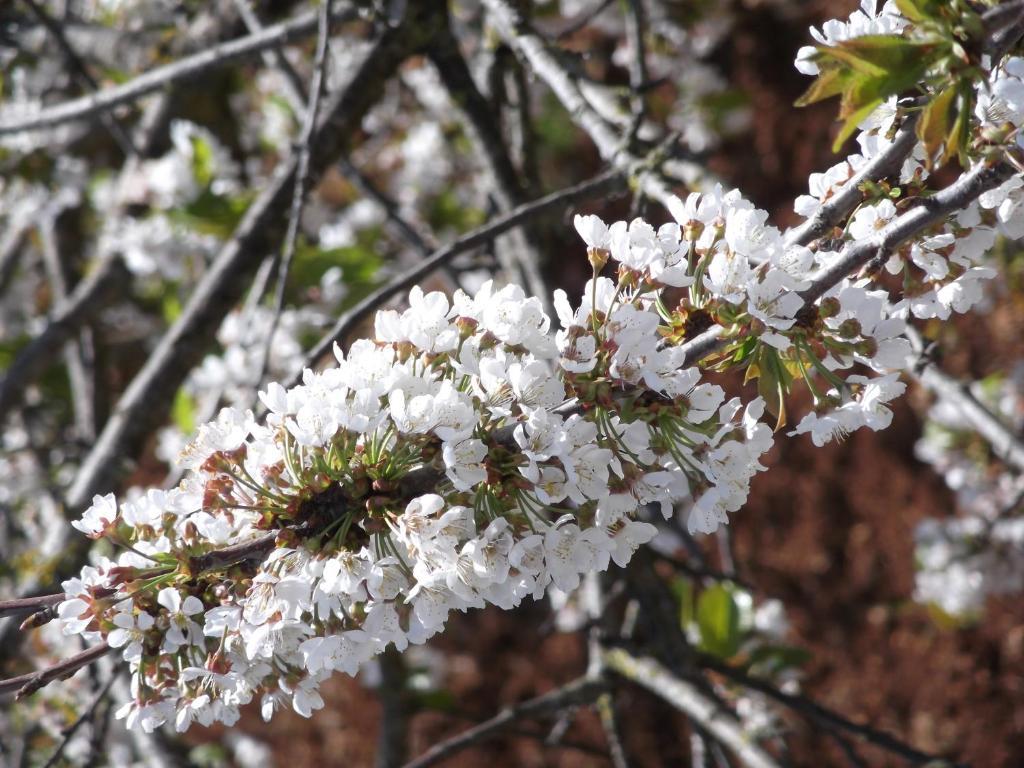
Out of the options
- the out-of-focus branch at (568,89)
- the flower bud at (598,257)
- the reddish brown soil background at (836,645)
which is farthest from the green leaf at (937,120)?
the reddish brown soil background at (836,645)

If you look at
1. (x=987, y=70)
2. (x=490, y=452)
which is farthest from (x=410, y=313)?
(x=987, y=70)

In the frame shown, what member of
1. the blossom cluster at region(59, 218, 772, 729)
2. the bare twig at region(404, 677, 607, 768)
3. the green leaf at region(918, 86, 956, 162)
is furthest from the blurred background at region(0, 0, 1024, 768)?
the green leaf at region(918, 86, 956, 162)

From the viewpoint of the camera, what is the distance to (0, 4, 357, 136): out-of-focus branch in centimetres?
197

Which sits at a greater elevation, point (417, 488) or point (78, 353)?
point (78, 353)

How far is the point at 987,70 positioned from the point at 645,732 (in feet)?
17.7

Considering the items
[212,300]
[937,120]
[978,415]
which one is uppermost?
[212,300]

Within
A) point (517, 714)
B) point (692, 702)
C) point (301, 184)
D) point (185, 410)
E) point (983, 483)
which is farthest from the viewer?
point (983, 483)

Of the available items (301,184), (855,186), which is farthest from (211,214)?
(855,186)

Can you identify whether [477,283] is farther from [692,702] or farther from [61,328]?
[692,702]

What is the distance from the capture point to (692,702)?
184 centimetres

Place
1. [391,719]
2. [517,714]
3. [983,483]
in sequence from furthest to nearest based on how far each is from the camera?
[983,483] < [391,719] < [517,714]

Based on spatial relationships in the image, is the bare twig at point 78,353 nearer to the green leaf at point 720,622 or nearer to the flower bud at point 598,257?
the green leaf at point 720,622

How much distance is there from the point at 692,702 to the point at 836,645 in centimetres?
460

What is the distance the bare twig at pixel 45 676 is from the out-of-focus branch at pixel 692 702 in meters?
1.12
